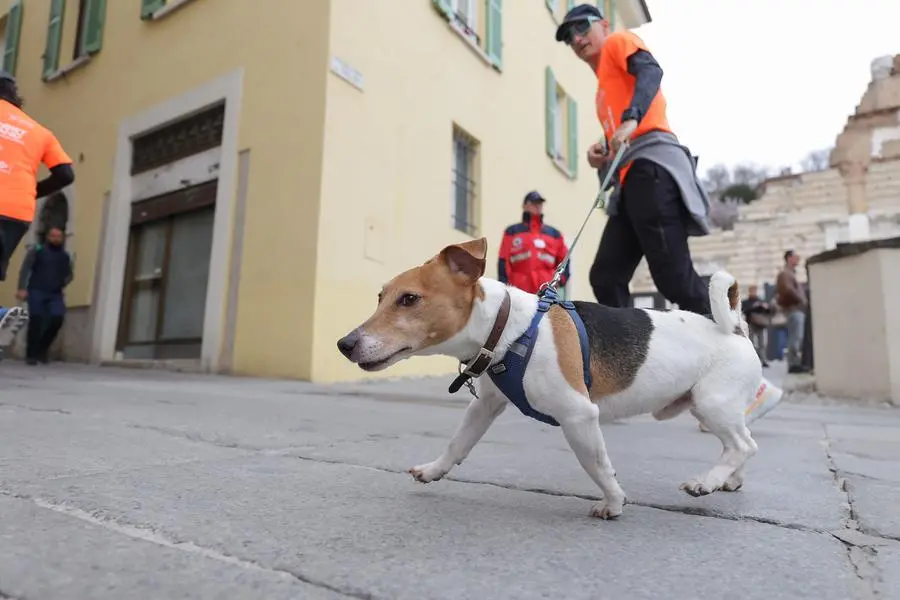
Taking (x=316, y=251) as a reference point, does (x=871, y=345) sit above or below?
below

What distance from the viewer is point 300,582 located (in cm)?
93

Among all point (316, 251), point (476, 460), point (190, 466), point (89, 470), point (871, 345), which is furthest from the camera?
point (316, 251)

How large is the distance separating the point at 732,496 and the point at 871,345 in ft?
14.8

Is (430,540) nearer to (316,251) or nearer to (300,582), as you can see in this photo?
(300,582)

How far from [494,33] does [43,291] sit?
675cm

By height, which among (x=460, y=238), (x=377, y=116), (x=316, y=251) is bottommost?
(x=316, y=251)

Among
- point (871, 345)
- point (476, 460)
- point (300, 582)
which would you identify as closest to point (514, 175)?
point (871, 345)

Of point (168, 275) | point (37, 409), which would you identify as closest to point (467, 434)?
point (37, 409)

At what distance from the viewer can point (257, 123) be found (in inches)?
264

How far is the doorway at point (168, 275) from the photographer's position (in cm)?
739

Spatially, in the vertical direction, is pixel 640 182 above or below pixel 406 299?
above

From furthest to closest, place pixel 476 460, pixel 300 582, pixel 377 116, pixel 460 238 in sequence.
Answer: pixel 460 238, pixel 377 116, pixel 476 460, pixel 300 582

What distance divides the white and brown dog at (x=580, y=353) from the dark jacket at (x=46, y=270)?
24.5ft

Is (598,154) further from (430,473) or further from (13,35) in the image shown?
(13,35)
